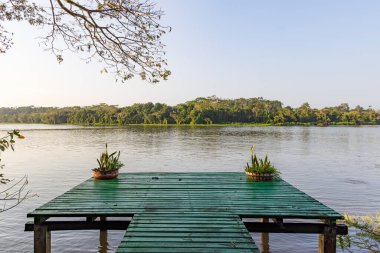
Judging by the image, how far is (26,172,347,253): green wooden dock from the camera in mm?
4355

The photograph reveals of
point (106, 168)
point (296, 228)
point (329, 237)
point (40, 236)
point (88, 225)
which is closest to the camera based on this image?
point (329, 237)

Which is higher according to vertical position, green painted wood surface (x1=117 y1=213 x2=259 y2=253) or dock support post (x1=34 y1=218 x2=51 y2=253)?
green painted wood surface (x1=117 y1=213 x2=259 y2=253)

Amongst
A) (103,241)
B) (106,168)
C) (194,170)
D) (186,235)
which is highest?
(106,168)

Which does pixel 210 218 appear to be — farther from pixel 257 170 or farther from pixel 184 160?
pixel 184 160

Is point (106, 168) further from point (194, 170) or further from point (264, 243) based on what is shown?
point (194, 170)

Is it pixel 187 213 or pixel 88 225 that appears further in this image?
pixel 88 225

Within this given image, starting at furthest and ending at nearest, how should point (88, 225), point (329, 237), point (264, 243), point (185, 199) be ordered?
point (264, 243) → point (185, 199) → point (88, 225) → point (329, 237)

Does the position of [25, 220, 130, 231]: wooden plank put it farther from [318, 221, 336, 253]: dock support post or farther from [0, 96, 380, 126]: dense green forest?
[0, 96, 380, 126]: dense green forest

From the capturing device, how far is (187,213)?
5465mm

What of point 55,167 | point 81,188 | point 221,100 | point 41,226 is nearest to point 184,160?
point 55,167

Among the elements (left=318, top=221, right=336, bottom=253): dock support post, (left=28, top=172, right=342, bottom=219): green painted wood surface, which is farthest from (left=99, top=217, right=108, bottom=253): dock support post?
(left=318, top=221, right=336, bottom=253): dock support post

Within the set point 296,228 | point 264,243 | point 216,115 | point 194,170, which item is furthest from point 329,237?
point 216,115

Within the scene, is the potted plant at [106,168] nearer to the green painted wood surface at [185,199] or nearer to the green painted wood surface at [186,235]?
the green painted wood surface at [185,199]

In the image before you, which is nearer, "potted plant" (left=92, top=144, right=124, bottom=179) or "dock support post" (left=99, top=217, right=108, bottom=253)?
"dock support post" (left=99, top=217, right=108, bottom=253)
